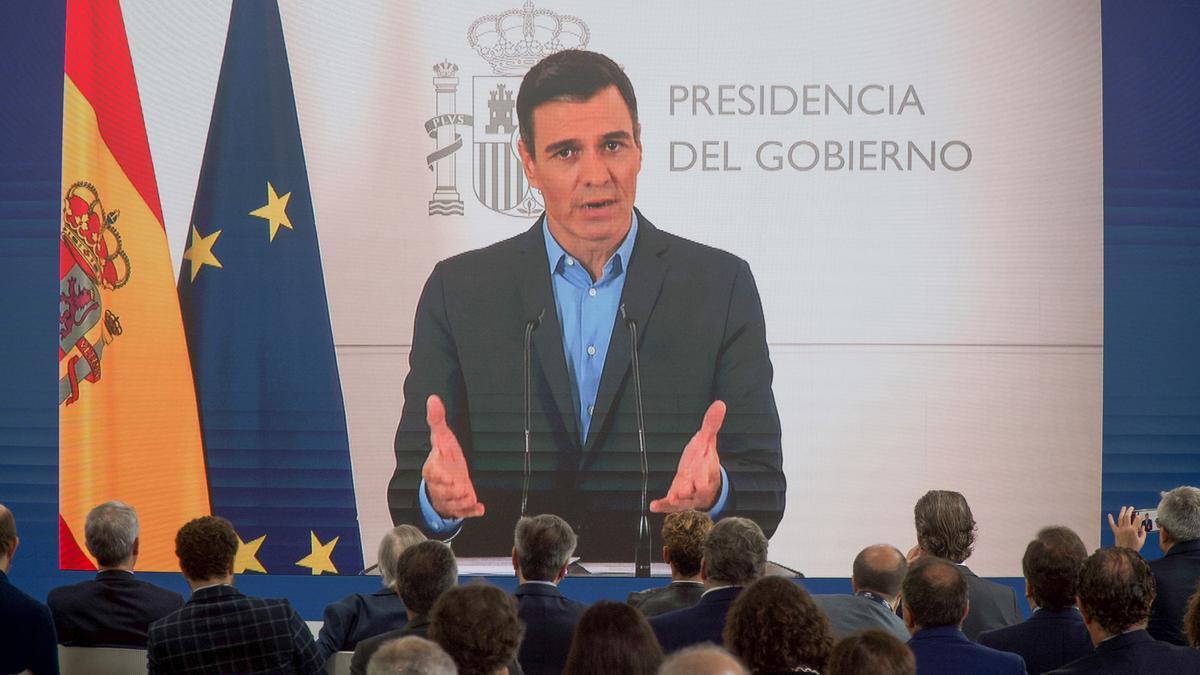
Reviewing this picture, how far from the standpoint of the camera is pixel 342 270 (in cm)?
602

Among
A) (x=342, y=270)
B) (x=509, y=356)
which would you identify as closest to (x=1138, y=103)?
(x=509, y=356)

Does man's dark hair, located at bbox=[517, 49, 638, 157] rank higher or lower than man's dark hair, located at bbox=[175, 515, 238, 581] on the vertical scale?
higher

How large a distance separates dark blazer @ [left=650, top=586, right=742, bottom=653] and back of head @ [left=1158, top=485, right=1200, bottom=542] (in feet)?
4.79

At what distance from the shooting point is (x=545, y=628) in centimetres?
346

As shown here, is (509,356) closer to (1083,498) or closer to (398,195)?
(398,195)

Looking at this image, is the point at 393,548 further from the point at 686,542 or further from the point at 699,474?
the point at 699,474

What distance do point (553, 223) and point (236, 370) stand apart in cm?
165

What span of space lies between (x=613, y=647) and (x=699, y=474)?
132 inches

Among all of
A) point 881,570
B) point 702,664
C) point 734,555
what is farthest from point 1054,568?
point 702,664

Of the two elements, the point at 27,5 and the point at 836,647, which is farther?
the point at 27,5

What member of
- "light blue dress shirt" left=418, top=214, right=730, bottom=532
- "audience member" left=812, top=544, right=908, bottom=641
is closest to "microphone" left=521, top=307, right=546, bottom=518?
"light blue dress shirt" left=418, top=214, right=730, bottom=532

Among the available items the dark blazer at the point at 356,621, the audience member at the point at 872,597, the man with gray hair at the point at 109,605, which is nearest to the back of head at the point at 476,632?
the dark blazer at the point at 356,621

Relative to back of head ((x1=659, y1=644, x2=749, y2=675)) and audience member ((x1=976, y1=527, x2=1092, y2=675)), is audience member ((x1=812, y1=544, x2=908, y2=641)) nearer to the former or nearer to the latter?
audience member ((x1=976, y1=527, x2=1092, y2=675))

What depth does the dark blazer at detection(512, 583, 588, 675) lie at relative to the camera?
135 inches
